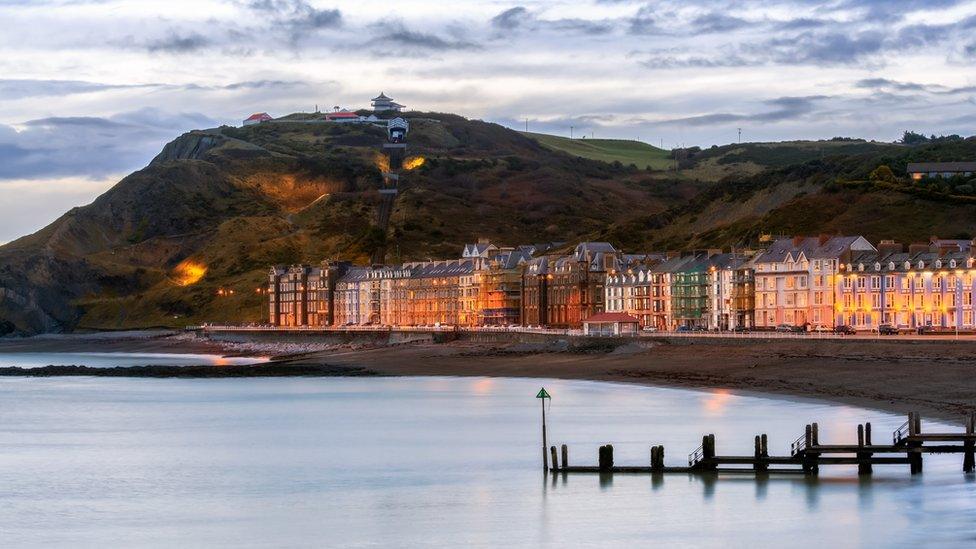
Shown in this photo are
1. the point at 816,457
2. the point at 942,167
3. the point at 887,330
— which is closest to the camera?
the point at 816,457

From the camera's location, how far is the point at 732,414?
59875 mm

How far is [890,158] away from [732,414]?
14233 centimetres

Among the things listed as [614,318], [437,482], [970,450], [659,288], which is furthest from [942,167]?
[437,482]

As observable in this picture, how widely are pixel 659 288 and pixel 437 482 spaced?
271 ft

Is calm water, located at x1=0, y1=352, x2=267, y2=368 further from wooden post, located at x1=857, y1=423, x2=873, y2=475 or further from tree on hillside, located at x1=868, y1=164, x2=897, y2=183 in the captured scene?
wooden post, located at x1=857, y1=423, x2=873, y2=475

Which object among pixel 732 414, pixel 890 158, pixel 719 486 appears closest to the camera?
pixel 719 486

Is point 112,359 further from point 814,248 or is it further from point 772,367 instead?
point 772,367

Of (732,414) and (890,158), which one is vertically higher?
(890,158)

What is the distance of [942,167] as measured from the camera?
177000 millimetres

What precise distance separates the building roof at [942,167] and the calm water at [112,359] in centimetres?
8530

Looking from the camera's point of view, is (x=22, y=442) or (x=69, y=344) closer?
(x=22, y=442)

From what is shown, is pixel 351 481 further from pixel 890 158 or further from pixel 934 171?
pixel 890 158

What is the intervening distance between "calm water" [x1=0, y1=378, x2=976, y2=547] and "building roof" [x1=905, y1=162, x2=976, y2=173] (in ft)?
364

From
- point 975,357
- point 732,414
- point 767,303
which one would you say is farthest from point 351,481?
point 767,303
